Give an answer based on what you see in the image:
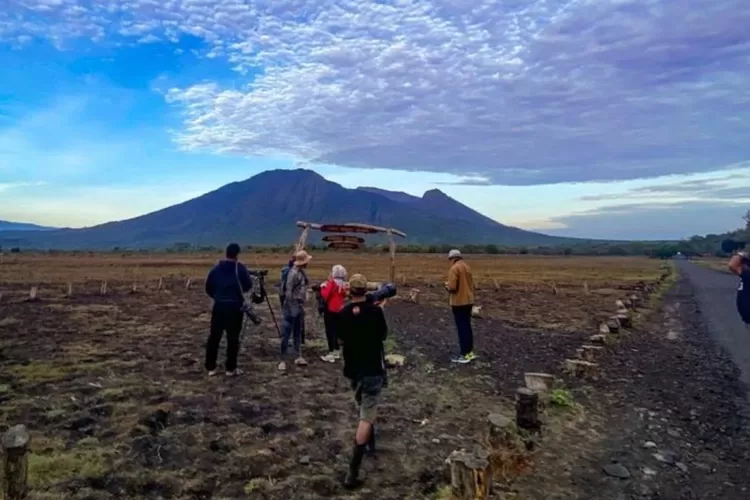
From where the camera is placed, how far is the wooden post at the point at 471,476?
16.3 feet

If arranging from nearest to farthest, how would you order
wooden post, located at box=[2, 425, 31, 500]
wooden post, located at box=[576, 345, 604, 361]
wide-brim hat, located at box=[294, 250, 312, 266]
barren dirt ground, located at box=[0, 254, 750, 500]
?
1. wooden post, located at box=[2, 425, 31, 500]
2. barren dirt ground, located at box=[0, 254, 750, 500]
3. wide-brim hat, located at box=[294, 250, 312, 266]
4. wooden post, located at box=[576, 345, 604, 361]

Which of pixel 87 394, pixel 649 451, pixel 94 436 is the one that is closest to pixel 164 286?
pixel 87 394

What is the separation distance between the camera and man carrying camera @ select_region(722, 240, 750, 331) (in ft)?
28.7

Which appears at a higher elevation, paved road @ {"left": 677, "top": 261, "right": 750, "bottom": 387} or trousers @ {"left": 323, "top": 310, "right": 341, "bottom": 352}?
trousers @ {"left": 323, "top": 310, "right": 341, "bottom": 352}

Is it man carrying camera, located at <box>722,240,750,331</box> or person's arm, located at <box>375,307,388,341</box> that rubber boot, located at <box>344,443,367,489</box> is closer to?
person's arm, located at <box>375,307,388,341</box>

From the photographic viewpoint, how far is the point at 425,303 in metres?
22.9

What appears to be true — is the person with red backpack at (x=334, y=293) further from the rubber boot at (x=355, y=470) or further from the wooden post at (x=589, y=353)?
the rubber boot at (x=355, y=470)

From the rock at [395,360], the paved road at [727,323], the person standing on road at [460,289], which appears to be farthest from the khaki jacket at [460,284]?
Answer: the paved road at [727,323]

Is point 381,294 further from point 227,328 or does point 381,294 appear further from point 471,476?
point 227,328

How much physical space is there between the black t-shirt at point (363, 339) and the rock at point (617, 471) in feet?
7.98

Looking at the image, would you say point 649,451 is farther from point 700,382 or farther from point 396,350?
point 396,350

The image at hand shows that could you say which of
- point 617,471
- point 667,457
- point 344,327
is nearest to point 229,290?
point 344,327

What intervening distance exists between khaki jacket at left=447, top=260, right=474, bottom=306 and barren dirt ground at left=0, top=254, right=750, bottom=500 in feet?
3.77

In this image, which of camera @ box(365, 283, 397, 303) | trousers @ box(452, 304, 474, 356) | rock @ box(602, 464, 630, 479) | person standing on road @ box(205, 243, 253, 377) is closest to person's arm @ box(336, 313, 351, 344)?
camera @ box(365, 283, 397, 303)
